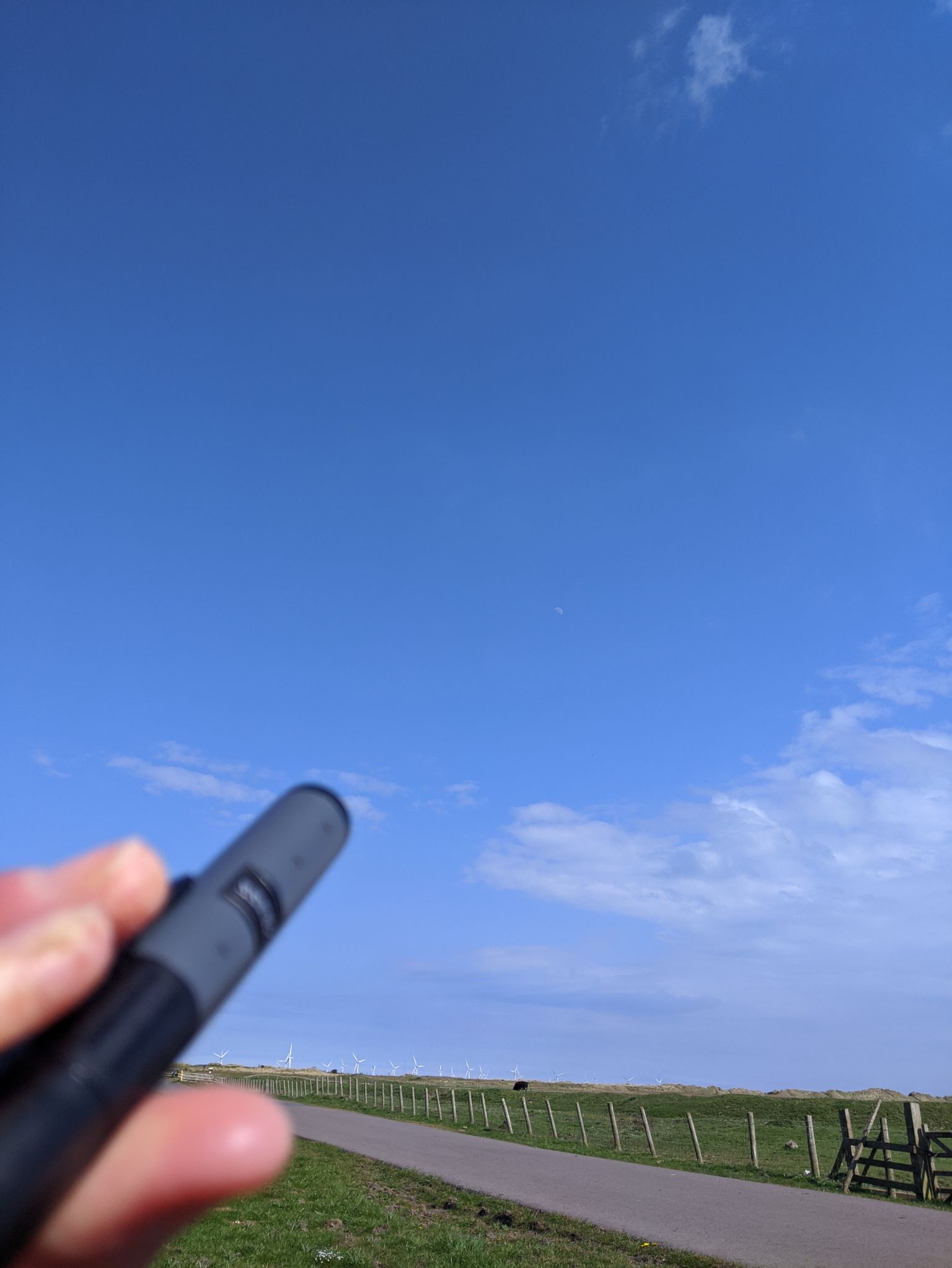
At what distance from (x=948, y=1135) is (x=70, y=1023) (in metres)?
26.1

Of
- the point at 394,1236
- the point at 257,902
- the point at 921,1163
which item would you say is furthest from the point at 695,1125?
the point at 257,902

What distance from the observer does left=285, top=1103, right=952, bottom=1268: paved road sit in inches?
526

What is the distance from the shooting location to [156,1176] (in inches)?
47.1

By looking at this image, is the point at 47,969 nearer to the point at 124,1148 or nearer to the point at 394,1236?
the point at 124,1148

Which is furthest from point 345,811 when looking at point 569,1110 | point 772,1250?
point 569,1110

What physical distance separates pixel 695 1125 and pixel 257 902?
56.0m

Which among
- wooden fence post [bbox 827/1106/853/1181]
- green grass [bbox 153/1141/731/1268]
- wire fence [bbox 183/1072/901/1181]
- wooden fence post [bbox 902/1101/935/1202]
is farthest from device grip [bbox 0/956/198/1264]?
wire fence [bbox 183/1072/901/1181]

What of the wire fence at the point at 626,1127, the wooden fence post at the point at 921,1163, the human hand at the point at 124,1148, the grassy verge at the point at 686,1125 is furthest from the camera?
the wire fence at the point at 626,1127

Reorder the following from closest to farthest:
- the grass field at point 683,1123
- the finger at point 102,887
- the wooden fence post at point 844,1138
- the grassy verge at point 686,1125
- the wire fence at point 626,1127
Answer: the finger at point 102,887, the wooden fence post at point 844,1138, the grassy verge at point 686,1125, the grass field at point 683,1123, the wire fence at point 626,1127

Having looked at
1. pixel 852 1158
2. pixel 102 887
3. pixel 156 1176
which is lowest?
pixel 852 1158

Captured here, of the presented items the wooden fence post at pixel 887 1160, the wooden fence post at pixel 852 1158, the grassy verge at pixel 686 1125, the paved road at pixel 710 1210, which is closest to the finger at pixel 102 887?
the paved road at pixel 710 1210

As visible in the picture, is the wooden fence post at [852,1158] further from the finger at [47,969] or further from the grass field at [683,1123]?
the finger at [47,969]

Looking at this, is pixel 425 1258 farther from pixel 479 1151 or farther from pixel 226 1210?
pixel 479 1151

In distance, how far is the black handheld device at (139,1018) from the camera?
1061 millimetres
